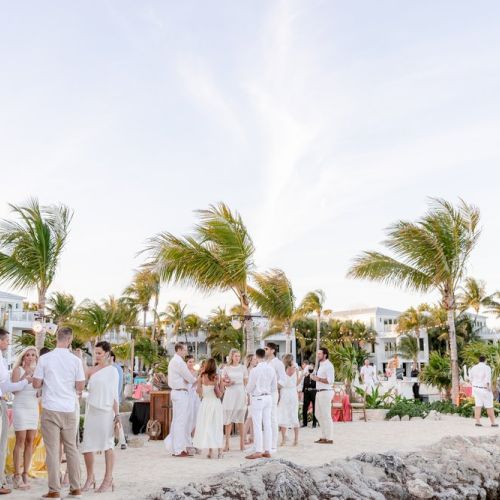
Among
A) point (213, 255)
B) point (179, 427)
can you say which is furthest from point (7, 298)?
point (179, 427)

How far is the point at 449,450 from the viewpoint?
900 cm

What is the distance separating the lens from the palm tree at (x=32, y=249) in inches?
565

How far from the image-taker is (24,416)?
7.15 meters

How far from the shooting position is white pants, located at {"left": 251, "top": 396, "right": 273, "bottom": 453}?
32.0 ft

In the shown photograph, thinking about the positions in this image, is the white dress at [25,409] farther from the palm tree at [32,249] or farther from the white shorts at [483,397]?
the white shorts at [483,397]

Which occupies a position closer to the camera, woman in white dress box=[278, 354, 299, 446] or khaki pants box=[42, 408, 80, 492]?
khaki pants box=[42, 408, 80, 492]

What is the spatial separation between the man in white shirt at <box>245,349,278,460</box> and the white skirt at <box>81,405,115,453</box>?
10.7ft

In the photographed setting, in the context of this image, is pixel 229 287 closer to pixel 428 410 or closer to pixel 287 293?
pixel 287 293

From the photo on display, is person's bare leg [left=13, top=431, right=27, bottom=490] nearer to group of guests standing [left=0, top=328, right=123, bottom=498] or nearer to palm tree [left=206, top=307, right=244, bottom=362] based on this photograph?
group of guests standing [left=0, top=328, right=123, bottom=498]

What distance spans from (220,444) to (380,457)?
Result: 9.17 ft

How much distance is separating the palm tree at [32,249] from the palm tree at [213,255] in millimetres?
2979

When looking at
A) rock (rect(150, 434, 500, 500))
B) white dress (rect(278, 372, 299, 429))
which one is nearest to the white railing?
white dress (rect(278, 372, 299, 429))

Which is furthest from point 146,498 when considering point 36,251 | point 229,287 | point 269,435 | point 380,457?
point 229,287

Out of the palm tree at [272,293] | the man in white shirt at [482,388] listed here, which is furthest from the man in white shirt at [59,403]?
the palm tree at [272,293]
